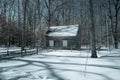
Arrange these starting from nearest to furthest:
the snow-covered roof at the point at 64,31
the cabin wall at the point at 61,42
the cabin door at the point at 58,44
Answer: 1. the cabin wall at the point at 61,42
2. the snow-covered roof at the point at 64,31
3. the cabin door at the point at 58,44

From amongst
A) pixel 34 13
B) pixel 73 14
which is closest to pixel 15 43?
pixel 34 13

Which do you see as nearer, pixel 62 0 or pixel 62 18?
pixel 62 0

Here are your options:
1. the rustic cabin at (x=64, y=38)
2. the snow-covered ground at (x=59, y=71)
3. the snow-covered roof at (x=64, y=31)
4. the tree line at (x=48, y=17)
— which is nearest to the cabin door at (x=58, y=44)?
the rustic cabin at (x=64, y=38)

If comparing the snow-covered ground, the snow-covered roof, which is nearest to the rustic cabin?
the snow-covered roof

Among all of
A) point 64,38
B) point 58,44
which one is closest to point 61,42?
point 58,44

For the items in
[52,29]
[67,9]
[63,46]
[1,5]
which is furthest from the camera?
[67,9]

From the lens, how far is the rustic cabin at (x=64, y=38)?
40.2 meters

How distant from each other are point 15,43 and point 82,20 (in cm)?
1944

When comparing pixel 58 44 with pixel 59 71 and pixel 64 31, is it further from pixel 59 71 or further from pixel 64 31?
pixel 59 71

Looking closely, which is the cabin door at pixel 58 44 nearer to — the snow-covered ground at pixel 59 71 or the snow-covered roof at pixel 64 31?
the snow-covered roof at pixel 64 31

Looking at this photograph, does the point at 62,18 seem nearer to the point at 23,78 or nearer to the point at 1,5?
the point at 1,5

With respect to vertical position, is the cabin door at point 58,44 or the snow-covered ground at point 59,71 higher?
the cabin door at point 58,44

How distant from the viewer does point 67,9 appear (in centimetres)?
5716

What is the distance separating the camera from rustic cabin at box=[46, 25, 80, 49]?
40.2 metres
